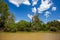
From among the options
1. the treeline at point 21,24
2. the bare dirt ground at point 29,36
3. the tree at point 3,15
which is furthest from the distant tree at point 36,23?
the tree at point 3,15

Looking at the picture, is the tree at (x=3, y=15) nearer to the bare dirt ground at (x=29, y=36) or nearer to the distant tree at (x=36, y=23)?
the bare dirt ground at (x=29, y=36)

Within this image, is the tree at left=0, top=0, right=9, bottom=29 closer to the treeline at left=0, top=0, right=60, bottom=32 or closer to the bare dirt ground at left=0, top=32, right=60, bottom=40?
the treeline at left=0, top=0, right=60, bottom=32

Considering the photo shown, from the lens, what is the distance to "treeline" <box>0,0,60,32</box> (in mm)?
3711

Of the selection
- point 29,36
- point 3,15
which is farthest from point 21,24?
point 3,15

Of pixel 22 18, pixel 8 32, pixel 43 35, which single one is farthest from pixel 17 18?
pixel 43 35

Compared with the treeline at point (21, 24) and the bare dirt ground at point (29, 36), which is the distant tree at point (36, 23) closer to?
the treeline at point (21, 24)

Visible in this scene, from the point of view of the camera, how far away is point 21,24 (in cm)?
378

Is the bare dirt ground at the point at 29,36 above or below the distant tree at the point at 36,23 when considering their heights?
below

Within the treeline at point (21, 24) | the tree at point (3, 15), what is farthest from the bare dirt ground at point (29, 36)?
the tree at point (3, 15)

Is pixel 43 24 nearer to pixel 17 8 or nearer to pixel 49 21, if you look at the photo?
pixel 49 21

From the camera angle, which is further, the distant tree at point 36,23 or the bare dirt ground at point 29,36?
the distant tree at point 36,23

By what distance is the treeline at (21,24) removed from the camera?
12.2 feet

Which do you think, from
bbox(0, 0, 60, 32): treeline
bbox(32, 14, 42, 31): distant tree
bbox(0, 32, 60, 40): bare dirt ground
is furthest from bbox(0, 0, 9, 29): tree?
bbox(32, 14, 42, 31): distant tree

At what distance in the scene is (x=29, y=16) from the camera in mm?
3707
